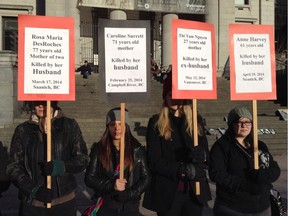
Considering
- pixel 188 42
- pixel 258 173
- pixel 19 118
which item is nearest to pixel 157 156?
pixel 258 173

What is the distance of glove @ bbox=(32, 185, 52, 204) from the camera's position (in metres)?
3.88

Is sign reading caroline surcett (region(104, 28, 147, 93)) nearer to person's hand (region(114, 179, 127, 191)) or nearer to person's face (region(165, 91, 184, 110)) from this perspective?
person's face (region(165, 91, 184, 110))

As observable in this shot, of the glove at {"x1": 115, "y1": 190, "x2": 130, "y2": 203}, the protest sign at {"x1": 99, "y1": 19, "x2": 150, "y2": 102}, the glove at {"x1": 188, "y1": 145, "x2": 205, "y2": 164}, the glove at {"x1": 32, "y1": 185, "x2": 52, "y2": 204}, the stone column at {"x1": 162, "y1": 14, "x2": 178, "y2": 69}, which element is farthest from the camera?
the stone column at {"x1": 162, "y1": 14, "x2": 178, "y2": 69}

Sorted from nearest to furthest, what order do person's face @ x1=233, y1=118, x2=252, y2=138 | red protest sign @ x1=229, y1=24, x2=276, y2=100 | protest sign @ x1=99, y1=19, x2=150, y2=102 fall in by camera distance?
person's face @ x1=233, y1=118, x2=252, y2=138
protest sign @ x1=99, y1=19, x2=150, y2=102
red protest sign @ x1=229, y1=24, x2=276, y2=100

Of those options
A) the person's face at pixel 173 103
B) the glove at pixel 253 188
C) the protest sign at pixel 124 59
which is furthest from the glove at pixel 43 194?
the glove at pixel 253 188

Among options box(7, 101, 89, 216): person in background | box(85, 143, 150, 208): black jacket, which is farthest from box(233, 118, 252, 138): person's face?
box(7, 101, 89, 216): person in background

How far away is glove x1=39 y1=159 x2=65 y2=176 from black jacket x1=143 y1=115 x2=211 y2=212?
88 cm

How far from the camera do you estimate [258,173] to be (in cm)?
399

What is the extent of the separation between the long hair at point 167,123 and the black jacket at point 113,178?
29 centimetres

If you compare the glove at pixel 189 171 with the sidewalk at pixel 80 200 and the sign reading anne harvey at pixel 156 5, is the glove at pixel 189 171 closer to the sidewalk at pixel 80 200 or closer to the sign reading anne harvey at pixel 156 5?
the sidewalk at pixel 80 200

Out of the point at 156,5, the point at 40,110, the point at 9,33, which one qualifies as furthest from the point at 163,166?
the point at 9,33

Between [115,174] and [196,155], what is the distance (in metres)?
0.81

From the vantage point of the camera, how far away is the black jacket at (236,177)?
404 centimetres

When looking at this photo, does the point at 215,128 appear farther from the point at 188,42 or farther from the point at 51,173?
the point at 51,173
